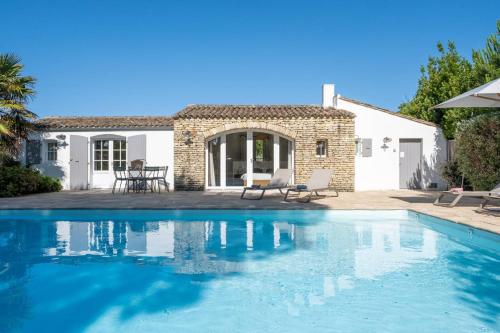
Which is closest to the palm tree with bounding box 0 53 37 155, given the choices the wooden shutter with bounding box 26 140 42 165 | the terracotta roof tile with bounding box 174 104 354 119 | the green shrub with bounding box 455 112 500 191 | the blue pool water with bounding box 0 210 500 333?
the wooden shutter with bounding box 26 140 42 165

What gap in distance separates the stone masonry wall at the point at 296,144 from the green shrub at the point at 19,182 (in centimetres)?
510

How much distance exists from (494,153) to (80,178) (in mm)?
15153

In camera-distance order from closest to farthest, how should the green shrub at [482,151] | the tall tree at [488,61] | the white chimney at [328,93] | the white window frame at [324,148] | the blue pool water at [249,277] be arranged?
the blue pool water at [249,277]
the green shrub at [482,151]
the tall tree at [488,61]
the white window frame at [324,148]
the white chimney at [328,93]

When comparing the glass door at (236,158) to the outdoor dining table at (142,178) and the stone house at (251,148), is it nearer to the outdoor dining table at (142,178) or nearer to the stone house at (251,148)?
the stone house at (251,148)

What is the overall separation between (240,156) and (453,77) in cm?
1029

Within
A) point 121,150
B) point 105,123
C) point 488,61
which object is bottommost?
point 121,150

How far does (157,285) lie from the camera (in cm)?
409

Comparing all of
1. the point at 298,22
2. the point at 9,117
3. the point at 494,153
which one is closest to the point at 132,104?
the point at 9,117

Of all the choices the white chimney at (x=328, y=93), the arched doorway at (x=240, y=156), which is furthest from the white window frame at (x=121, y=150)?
the white chimney at (x=328, y=93)

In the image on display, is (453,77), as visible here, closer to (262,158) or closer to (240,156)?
(262,158)

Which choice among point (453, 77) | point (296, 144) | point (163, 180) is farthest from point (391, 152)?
point (163, 180)

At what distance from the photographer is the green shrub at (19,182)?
11781 millimetres

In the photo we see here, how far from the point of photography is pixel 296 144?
14266 millimetres

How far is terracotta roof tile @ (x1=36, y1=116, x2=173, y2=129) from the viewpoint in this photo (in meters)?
14.7
